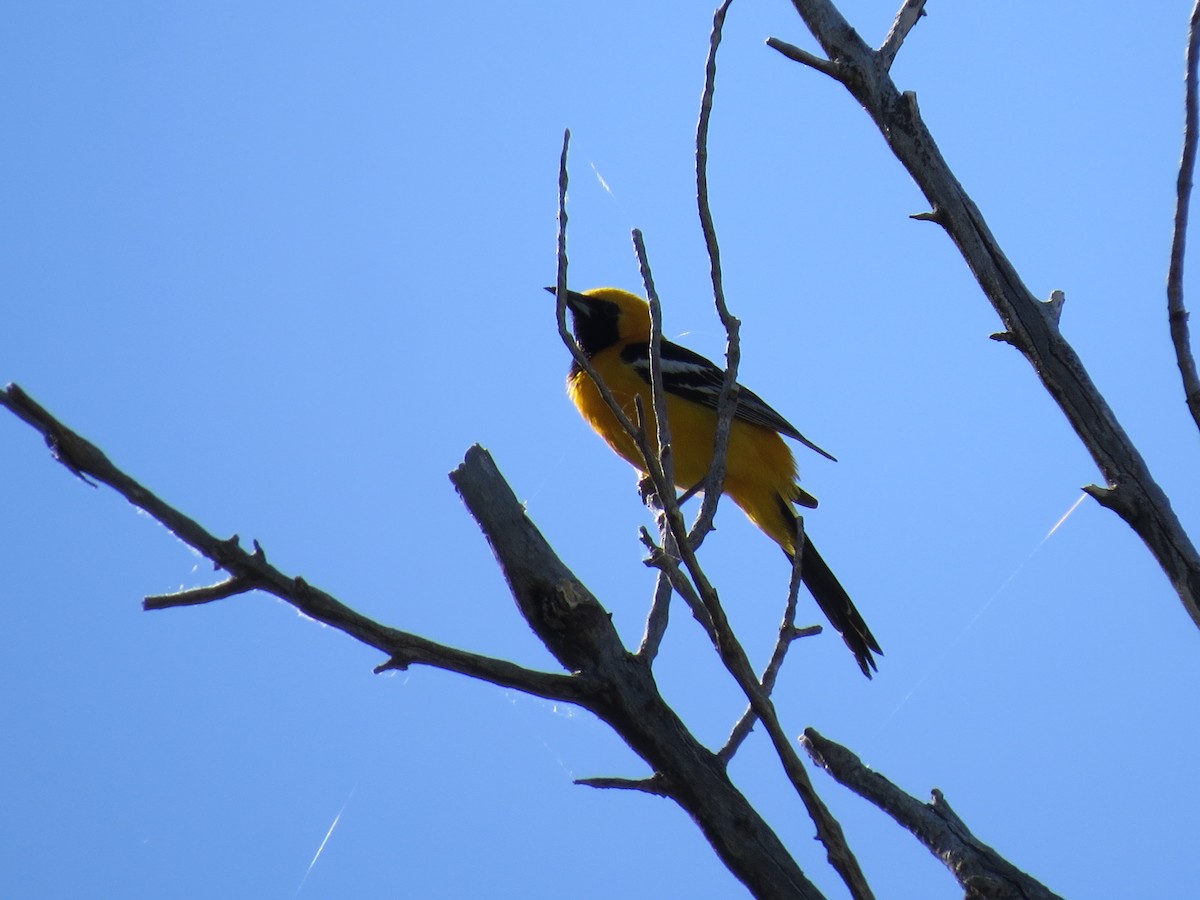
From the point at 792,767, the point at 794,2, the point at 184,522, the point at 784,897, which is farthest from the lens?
the point at 794,2

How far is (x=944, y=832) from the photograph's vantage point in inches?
84.3

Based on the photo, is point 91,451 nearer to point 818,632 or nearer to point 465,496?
point 465,496

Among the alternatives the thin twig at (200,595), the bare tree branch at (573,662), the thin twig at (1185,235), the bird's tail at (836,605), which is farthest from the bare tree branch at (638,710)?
the bird's tail at (836,605)

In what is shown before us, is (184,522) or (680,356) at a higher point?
(680,356)

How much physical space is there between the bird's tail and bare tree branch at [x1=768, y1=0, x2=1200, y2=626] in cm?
243

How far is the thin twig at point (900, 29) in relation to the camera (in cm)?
226

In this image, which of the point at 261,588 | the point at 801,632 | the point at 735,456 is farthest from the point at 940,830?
the point at 735,456

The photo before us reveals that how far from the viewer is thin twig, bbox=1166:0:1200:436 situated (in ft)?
5.98

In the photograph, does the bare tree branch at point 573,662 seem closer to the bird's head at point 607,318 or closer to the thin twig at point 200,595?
the thin twig at point 200,595

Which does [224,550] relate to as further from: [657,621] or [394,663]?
[657,621]

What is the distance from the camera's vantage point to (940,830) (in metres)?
2.14

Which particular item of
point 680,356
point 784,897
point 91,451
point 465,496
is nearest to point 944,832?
point 784,897

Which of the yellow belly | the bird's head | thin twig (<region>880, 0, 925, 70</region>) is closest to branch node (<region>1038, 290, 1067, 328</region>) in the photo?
thin twig (<region>880, 0, 925, 70</region>)

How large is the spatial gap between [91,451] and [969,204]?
4.90 ft
